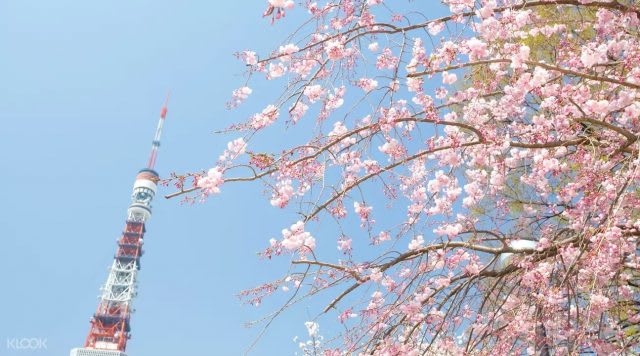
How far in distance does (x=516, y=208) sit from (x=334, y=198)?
4.54 m

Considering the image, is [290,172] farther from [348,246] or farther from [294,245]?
[348,246]

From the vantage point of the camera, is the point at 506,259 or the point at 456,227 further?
the point at 506,259

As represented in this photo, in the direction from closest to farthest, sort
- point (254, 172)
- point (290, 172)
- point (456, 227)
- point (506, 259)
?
point (254, 172) → point (290, 172) → point (456, 227) → point (506, 259)

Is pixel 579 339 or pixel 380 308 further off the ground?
pixel 380 308

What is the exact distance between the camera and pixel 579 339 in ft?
8.43

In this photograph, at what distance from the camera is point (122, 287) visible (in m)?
55.4

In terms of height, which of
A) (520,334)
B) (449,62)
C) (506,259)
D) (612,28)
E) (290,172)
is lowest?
(520,334)

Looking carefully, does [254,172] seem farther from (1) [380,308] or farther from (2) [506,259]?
(2) [506,259]

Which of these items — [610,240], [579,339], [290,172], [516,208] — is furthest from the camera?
[516,208]

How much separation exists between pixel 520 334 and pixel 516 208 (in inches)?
150

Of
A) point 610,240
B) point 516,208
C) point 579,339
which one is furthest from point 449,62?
point 516,208

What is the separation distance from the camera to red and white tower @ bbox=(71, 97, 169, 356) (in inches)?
1972

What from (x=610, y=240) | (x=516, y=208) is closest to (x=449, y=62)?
(x=610, y=240)

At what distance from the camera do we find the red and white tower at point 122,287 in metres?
50.1
